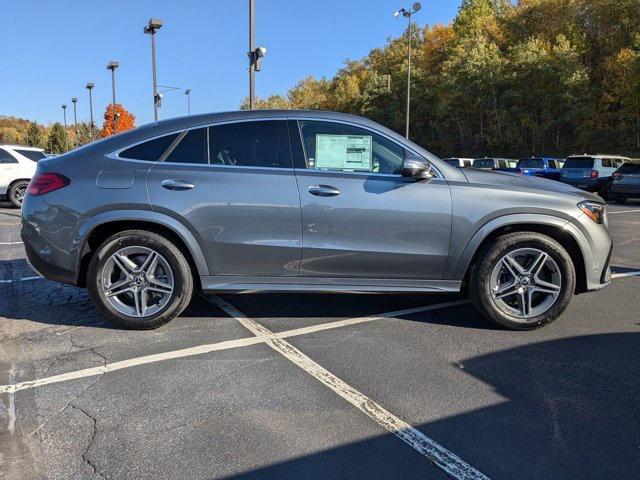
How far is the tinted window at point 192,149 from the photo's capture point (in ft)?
14.2

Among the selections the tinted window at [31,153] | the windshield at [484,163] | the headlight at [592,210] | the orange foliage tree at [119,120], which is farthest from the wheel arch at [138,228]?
the orange foliage tree at [119,120]

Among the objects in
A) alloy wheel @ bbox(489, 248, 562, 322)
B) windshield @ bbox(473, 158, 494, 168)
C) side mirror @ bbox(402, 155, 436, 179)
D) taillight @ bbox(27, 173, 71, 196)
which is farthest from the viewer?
windshield @ bbox(473, 158, 494, 168)

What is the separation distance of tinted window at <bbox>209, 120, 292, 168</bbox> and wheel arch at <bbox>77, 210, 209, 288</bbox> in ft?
2.02

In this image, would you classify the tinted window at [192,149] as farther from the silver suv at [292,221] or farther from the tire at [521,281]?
the tire at [521,281]

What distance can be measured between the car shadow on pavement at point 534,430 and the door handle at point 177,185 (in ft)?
7.75

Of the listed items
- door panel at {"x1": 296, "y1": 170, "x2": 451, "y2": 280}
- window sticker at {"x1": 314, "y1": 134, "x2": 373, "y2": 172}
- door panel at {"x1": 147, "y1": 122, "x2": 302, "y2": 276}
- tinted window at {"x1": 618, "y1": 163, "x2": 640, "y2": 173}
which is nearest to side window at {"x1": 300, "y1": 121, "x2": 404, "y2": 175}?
window sticker at {"x1": 314, "y1": 134, "x2": 373, "y2": 172}

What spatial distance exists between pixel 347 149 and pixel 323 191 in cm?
44

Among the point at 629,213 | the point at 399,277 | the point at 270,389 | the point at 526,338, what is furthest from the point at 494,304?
the point at 629,213

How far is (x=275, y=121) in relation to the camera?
4.41m

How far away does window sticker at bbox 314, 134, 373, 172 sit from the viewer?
14.2ft

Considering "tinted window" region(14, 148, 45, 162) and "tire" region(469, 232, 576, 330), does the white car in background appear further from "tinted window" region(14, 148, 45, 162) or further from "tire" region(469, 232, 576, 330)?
"tire" region(469, 232, 576, 330)

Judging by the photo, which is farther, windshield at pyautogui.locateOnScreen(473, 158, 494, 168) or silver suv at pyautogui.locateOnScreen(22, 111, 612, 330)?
windshield at pyautogui.locateOnScreen(473, 158, 494, 168)

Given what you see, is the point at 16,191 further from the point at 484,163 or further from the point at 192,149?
the point at 484,163

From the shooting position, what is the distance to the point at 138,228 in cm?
434
